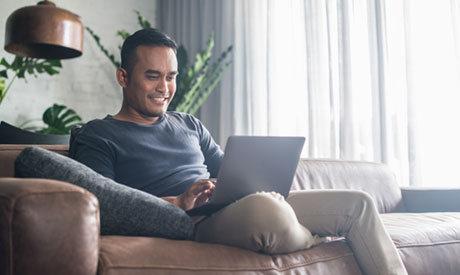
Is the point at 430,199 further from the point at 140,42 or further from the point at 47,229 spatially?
the point at 47,229

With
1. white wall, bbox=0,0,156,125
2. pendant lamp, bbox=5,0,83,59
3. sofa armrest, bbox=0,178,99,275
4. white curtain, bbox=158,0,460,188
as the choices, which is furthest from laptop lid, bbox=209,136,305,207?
white wall, bbox=0,0,156,125

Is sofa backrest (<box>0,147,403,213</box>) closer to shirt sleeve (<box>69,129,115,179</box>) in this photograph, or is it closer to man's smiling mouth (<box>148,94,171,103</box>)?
man's smiling mouth (<box>148,94,171,103</box>)

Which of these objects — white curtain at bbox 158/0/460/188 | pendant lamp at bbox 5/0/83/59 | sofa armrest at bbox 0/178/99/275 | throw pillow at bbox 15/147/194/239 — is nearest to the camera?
sofa armrest at bbox 0/178/99/275

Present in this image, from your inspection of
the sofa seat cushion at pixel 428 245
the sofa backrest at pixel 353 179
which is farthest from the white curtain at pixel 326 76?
the sofa seat cushion at pixel 428 245

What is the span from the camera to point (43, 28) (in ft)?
6.25

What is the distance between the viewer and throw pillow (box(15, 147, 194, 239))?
1101mm

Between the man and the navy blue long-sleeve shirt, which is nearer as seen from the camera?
the man

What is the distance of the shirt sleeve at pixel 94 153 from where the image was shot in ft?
4.83

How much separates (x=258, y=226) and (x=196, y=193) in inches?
11.0

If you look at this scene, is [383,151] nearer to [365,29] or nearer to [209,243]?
[365,29]

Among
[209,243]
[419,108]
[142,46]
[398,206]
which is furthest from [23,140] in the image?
[419,108]

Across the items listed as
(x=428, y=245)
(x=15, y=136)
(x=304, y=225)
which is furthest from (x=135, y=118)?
(x=428, y=245)

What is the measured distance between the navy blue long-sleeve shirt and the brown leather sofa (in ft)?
0.73

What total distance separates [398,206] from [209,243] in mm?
1453
